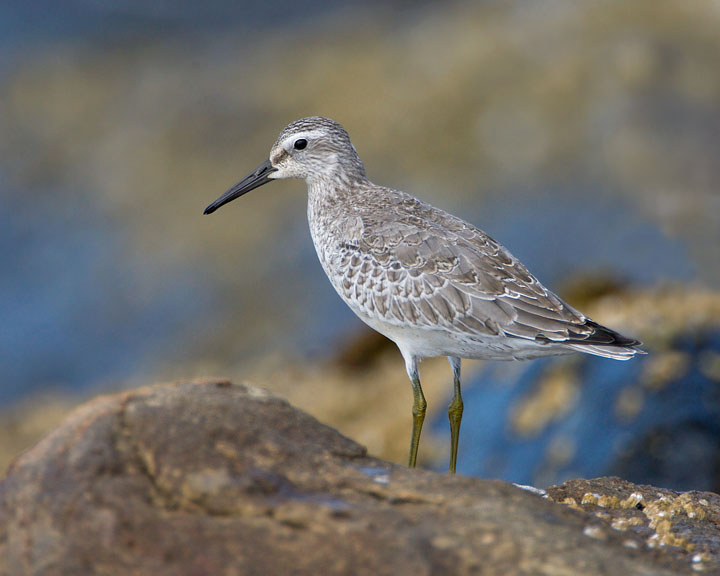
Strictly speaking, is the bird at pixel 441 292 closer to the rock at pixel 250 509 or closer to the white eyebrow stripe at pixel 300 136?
the white eyebrow stripe at pixel 300 136

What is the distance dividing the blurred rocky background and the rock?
6.37 metres

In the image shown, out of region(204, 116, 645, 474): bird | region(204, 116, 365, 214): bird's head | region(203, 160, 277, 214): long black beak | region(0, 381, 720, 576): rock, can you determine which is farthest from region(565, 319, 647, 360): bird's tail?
region(203, 160, 277, 214): long black beak

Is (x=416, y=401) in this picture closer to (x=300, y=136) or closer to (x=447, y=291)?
(x=447, y=291)

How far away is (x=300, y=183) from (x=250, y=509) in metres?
14.3

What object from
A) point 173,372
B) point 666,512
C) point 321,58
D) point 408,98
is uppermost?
point 321,58

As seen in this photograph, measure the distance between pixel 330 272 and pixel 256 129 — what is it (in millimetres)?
12094

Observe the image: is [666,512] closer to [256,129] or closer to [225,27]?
[256,129]

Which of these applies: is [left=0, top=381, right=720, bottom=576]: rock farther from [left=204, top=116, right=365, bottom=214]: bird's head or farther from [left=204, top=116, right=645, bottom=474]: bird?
[left=204, top=116, right=365, bottom=214]: bird's head

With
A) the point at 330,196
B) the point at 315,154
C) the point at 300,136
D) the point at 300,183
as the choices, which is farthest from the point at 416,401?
the point at 300,183

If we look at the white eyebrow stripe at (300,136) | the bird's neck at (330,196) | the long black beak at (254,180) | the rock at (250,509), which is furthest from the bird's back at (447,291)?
the rock at (250,509)

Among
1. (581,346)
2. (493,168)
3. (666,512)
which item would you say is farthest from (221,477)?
(493,168)

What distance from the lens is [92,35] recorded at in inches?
901

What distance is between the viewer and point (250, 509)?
430cm

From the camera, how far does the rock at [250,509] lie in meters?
4.11
